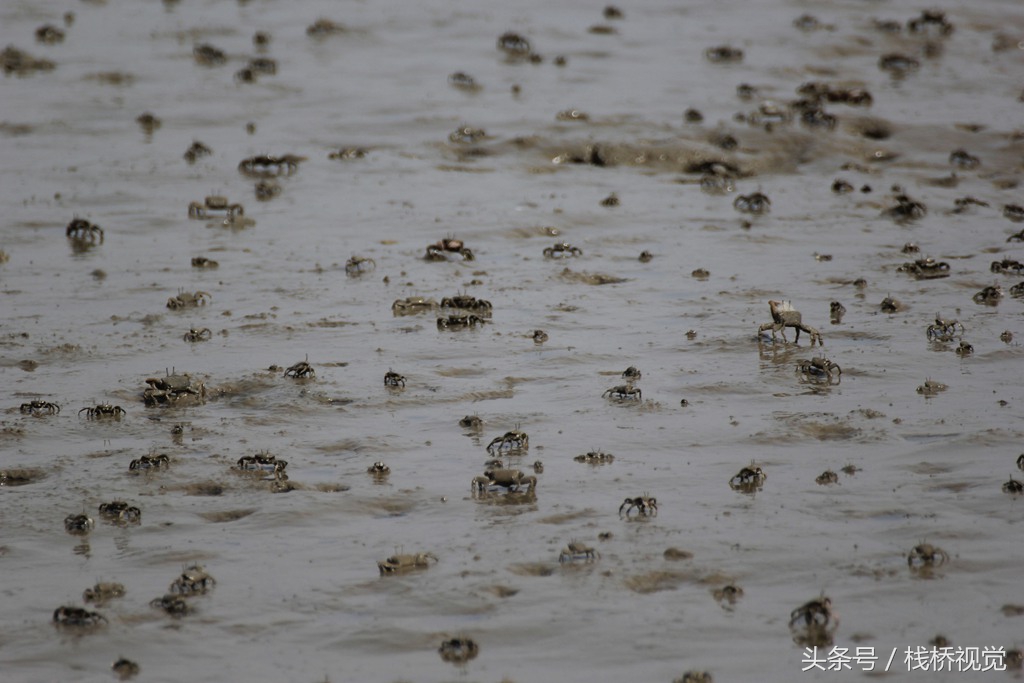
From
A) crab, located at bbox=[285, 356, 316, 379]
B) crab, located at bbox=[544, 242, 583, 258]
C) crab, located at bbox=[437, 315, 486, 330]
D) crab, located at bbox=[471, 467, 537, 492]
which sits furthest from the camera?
crab, located at bbox=[544, 242, 583, 258]

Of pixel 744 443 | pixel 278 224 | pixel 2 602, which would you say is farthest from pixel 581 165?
pixel 2 602

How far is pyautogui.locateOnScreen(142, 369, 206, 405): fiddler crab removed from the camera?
11.7 m

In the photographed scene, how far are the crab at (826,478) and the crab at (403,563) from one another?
9.86ft

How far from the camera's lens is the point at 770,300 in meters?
14.3

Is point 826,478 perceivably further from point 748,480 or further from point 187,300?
point 187,300

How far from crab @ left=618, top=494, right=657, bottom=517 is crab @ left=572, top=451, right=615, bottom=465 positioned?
90cm

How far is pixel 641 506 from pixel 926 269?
7.08m

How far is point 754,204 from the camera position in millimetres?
17953

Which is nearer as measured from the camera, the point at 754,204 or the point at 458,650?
the point at 458,650

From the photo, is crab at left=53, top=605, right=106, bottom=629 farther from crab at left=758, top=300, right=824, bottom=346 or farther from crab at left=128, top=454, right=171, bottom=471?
crab at left=758, top=300, right=824, bottom=346

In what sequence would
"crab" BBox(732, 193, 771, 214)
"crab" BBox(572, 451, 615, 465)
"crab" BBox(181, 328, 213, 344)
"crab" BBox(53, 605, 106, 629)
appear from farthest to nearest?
"crab" BBox(732, 193, 771, 214), "crab" BBox(181, 328, 213, 344), "crab" BBox(572, 451, 615, 465), "crab" BBox(53, 605, 106, 629)

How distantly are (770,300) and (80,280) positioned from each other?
288 inches

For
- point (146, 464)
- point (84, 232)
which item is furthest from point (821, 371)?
point (84, 232)

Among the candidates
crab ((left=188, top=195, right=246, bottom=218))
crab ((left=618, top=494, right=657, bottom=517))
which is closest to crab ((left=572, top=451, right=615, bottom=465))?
crab ((left=618, top=494, right=657, bottom=517))
